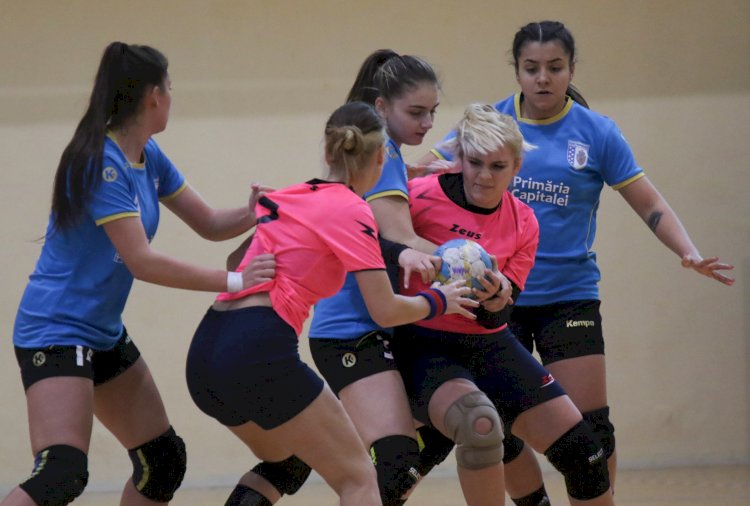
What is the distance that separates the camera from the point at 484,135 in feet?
11.3

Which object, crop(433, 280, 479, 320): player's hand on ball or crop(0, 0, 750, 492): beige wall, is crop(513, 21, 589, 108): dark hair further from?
crop(0, 0, 750, 492): beige wall

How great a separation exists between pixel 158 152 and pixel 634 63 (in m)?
3.46

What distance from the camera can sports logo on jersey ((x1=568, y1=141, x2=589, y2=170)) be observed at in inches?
156

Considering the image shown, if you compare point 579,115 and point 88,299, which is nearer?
point 88,299

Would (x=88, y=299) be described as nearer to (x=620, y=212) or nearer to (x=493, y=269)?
(x=493, y=269)

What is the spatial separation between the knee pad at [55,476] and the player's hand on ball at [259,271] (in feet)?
2.25

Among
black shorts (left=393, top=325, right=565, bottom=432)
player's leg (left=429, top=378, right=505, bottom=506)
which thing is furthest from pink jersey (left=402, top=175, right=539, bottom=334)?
player's leg (left=429, top=378, right=505, bottom=506)

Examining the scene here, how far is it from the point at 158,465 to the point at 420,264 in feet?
3.43

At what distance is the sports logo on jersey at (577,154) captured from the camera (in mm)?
3975

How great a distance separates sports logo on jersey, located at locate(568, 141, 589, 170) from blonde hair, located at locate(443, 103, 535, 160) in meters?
0.43

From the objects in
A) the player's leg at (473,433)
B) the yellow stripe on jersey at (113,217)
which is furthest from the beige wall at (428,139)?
the yellow stripe on jersey at (113,217)

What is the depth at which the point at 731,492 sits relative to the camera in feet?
17.3

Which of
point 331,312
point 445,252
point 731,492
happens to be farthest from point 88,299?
point 731,492

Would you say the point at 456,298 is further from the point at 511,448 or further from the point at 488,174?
the point at 511,448
